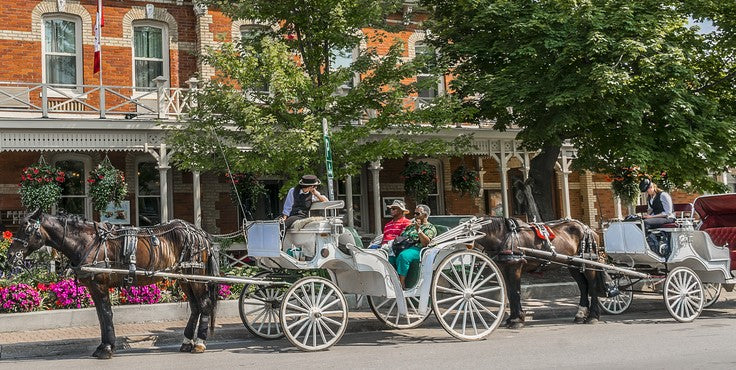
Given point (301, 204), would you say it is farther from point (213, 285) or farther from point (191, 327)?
point (191, 327)

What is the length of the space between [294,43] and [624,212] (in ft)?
53.7

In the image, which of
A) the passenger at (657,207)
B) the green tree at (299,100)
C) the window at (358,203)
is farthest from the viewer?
the window at (358,203)

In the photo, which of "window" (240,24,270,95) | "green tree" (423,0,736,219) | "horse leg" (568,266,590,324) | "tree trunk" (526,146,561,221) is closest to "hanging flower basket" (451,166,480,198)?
"tree trunk" (526,146,561,221)

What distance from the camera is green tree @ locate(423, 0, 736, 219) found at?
1402 centimetres

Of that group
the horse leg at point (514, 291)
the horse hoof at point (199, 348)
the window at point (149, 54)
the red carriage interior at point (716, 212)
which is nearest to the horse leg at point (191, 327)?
the horse hoof at point (199, 348)

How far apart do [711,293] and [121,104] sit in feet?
41.6

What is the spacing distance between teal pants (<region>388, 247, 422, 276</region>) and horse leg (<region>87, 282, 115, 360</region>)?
3627mm

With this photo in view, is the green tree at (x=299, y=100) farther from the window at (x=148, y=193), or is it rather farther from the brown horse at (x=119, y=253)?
the window at (x=148, y=193)

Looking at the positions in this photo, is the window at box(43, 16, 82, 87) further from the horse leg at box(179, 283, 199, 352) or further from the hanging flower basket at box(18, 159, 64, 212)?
the horse leg at box(179, 283, 199, 352)

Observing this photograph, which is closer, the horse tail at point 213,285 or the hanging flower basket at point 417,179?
the horse tail at point 213,285

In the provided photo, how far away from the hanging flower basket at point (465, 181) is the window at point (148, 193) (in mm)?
8237

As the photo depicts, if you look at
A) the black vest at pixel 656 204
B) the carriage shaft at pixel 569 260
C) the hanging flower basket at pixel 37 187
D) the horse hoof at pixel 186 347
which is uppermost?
the hanging flower basket at pixel 37 187

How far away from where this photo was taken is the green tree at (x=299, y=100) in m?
12.5

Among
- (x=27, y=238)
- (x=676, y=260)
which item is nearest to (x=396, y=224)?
(x=676, y=260)
